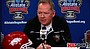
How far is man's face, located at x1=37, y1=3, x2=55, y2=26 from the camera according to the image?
250cm

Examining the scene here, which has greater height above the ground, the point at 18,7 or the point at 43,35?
the point at 18,7

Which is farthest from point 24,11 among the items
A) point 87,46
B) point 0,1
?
point 87,46

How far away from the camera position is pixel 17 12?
2.54 meters

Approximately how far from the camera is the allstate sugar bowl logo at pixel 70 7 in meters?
2.51

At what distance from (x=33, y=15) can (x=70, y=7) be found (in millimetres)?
349

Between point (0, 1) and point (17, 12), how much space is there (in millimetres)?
185

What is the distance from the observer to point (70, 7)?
8.26 feet

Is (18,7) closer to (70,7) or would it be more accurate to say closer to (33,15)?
(33,15)

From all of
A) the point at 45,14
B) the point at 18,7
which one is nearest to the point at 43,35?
the point at 45,14

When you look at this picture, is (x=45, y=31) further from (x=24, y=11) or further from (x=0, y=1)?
(x=0, y=1)

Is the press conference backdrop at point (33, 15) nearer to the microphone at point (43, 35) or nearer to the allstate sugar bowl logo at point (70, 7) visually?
the allstate sugar bowl logo at point (70, 7)

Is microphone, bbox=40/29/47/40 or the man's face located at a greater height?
the man's face

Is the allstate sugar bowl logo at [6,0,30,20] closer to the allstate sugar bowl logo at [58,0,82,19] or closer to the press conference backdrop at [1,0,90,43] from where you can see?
the press conference backdrop at [1,0,90,43]

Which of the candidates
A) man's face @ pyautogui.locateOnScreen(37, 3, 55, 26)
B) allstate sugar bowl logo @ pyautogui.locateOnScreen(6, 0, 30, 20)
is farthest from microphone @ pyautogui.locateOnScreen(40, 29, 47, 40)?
allstate sugar bowl logo @ pyautogui.locateOnScreen(6, 0, 30, 20)
